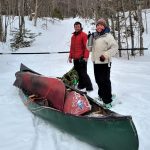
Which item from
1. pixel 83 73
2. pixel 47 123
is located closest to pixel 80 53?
pixel 83 73

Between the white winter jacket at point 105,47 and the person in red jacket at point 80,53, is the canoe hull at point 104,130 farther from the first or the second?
the person in red jacket at point 80,53

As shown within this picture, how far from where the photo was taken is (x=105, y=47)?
242 inches

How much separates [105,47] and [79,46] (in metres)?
1.37

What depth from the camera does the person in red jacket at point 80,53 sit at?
7.33 meters

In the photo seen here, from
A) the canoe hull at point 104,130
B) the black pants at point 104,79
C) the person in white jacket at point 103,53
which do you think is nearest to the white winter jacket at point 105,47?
the person in white jacket at point 103,53

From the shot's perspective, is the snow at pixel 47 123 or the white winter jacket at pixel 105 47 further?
the white winter jacket at pixel 105 47

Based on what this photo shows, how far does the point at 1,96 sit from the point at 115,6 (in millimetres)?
9834

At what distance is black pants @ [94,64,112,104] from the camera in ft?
20.5

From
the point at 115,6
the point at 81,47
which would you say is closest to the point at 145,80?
the point at 81,47

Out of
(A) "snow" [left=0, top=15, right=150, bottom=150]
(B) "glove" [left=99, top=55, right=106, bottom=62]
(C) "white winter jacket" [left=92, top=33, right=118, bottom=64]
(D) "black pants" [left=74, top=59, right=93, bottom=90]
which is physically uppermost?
(C) "white winter jacket" [left=92, top=33, right=118, bottom=64]

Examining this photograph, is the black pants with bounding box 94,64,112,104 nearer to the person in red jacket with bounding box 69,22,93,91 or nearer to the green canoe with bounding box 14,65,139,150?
the person in red jacket with bounding box 69,22,93,91

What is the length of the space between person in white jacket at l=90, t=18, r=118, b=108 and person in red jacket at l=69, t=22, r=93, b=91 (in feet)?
3.31

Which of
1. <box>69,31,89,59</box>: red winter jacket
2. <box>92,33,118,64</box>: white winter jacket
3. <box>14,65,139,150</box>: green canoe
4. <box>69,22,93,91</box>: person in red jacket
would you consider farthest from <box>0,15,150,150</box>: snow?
<box>92,33,118,64</box>: white winter jacket

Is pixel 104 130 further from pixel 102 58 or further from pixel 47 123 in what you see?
pixel 102 58
